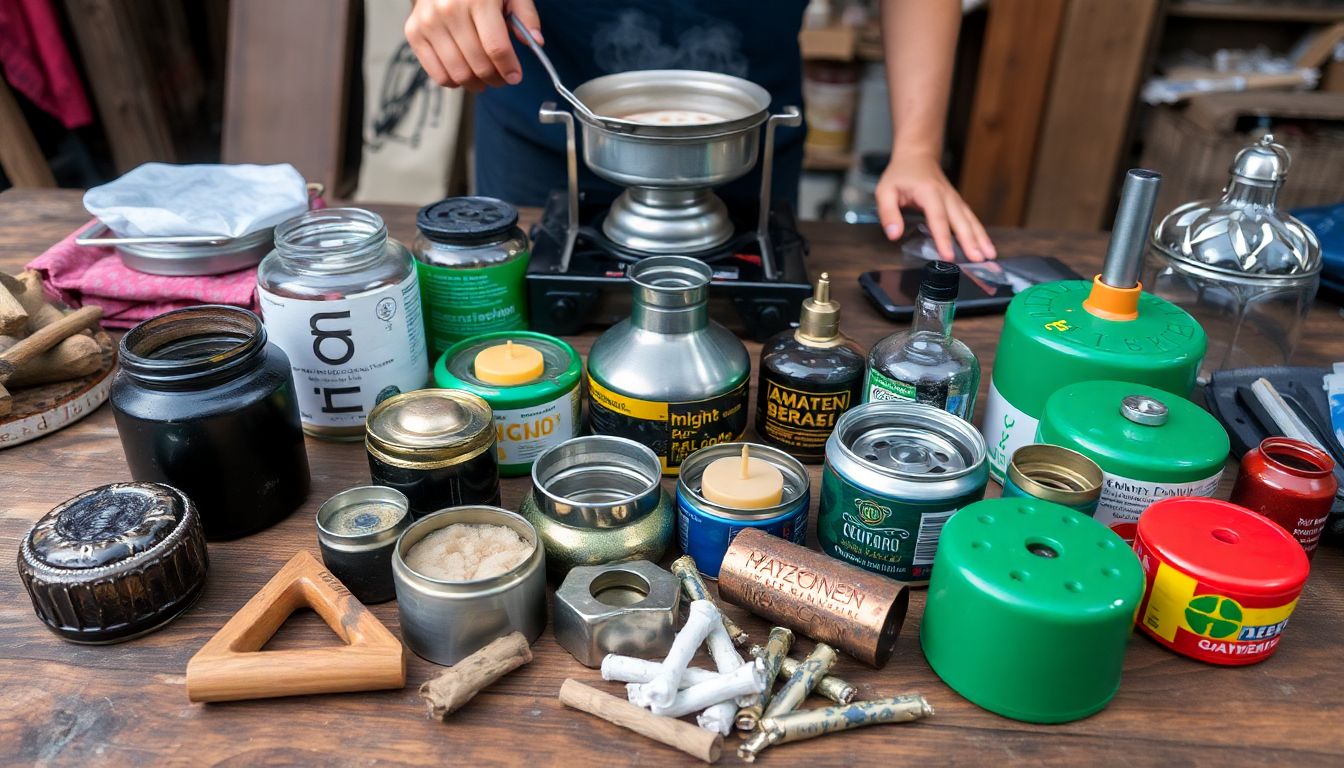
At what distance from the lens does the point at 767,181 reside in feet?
4.11

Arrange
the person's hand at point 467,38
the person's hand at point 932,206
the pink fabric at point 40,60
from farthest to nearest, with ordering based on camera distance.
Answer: the pink fabric at point 40,60 < the person's hand at point 932,206 < the person's hand at point 467,38

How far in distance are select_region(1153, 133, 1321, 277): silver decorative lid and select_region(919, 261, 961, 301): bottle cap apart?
1.30 ft

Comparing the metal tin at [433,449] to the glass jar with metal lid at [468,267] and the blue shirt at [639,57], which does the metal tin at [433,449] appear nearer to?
the glass jar with metal lid at [468,267]

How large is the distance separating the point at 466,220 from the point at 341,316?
230mm

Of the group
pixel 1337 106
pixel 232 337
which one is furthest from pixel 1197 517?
pixel 1337 106

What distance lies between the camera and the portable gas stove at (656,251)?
120 centimetres

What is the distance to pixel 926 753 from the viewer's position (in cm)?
71

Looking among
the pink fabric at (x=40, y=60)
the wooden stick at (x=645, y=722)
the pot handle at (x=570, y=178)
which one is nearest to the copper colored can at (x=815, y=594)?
the wooden stick at (x=645, y=722)

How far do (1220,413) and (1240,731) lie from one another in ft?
1.38

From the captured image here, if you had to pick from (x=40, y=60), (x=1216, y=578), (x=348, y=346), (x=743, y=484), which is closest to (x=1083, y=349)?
(x=1216, y=578)

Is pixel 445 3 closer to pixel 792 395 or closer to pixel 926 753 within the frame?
pixel 792 395

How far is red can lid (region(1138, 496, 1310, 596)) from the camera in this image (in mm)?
744

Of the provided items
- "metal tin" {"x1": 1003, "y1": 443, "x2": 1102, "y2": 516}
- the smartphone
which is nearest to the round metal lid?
the smartphone

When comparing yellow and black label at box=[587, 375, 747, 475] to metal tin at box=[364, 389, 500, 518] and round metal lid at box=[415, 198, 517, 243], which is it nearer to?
metal tin at box=[364, 389, 500, 518]
